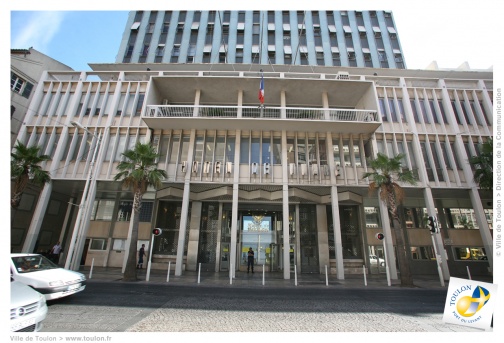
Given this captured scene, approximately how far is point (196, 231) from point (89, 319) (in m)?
14.3

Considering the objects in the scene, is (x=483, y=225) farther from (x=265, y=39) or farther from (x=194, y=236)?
(x=265, y=39)

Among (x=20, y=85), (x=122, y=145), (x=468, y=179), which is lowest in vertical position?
(x=468, y=179)

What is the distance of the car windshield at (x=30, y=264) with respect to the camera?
8.28m

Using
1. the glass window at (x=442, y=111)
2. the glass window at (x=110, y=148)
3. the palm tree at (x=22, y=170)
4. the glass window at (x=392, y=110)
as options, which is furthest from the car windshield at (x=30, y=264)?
the glass window at (x=442, y=111)

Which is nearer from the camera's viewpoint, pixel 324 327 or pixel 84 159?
pixel 324 327

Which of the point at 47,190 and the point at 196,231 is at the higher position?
the point at 47,190

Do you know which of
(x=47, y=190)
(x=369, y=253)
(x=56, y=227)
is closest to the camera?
(x=47, y=190)

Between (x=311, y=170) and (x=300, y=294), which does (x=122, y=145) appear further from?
(x=300, y=294)

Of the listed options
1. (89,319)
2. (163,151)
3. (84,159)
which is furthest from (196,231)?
(89,319)

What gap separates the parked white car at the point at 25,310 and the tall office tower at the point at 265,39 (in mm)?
31218

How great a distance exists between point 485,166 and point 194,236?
79.6 feet
